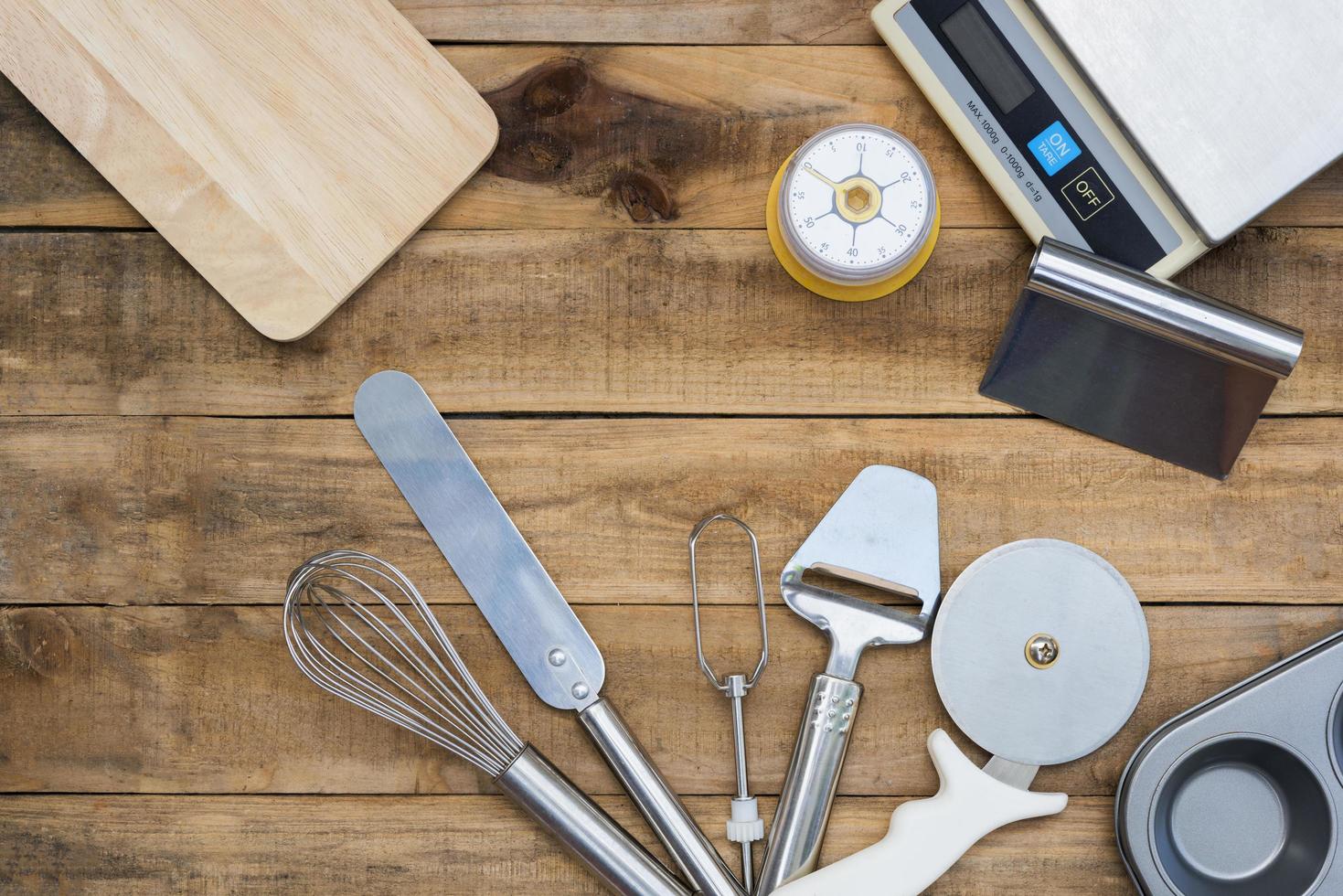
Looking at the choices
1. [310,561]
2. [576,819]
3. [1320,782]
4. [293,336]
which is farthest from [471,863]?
[1320,782]

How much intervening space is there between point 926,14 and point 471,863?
62cm

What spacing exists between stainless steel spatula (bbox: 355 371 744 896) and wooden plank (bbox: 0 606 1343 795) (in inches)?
0.7

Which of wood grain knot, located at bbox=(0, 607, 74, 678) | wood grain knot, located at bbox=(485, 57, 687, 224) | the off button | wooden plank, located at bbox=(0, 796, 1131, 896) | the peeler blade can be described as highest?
the off button

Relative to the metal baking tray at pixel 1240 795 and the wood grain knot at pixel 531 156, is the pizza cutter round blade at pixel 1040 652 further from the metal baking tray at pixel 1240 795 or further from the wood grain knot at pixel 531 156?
the wood grain knot at pixel 531 156

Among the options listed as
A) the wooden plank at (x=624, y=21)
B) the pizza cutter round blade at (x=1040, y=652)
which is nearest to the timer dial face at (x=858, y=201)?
the wooden plank at (x=624, y=21)

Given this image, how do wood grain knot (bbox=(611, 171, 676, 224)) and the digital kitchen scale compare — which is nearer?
the digital kitchen scale

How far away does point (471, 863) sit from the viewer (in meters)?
0.61

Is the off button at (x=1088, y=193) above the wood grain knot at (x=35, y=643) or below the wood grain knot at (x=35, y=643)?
above

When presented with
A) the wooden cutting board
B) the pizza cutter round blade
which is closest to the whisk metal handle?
the pizza cutter round blade

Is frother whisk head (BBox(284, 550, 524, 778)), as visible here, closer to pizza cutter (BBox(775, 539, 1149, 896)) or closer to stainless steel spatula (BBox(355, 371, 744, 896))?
stainless steel spatula (BBox(355, 371, 744, 896))

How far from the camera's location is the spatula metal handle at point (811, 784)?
1.90ft

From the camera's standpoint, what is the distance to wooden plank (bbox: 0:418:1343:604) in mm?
618

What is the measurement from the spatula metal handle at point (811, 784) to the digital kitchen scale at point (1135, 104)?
323 mm

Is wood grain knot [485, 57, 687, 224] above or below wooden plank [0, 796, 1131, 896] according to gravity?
above
